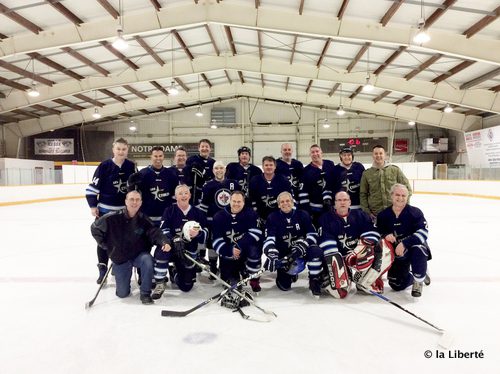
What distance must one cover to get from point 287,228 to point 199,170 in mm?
1413

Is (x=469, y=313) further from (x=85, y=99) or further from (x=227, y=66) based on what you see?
(x=85, y=99)

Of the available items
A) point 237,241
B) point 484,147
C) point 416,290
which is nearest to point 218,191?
point 237,241

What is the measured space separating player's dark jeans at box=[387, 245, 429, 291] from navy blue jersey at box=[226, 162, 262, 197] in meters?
1.78

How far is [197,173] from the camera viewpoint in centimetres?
421

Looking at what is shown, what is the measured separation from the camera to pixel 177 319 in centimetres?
265

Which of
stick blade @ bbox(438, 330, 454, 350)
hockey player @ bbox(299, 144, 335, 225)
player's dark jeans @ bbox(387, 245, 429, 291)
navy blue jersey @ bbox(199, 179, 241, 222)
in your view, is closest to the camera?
stick blade @ bbox(438, 330, 454, 350)

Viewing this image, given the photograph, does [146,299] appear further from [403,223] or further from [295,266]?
[403,223]

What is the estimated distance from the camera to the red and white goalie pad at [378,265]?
3072 millimetres

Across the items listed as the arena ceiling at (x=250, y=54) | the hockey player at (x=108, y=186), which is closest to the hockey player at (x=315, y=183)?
the hockey player at (x=108, y=186)

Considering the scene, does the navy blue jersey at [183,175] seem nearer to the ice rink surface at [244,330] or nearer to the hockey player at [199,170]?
the hockey player at [199,170]

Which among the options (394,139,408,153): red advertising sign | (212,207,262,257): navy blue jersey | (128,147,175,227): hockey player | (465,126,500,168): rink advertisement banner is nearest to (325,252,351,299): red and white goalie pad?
(212,207,262,257): navy blue jersey

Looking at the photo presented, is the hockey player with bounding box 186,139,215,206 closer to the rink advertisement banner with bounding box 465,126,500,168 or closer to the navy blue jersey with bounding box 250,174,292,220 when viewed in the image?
the navy blue jersey with bounding box 250,174,292,220

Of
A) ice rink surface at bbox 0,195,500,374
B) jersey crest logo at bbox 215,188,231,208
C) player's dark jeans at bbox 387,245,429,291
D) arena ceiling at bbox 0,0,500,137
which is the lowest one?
ice rink surface at bbox 0,195,500,374

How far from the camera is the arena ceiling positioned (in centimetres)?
862
